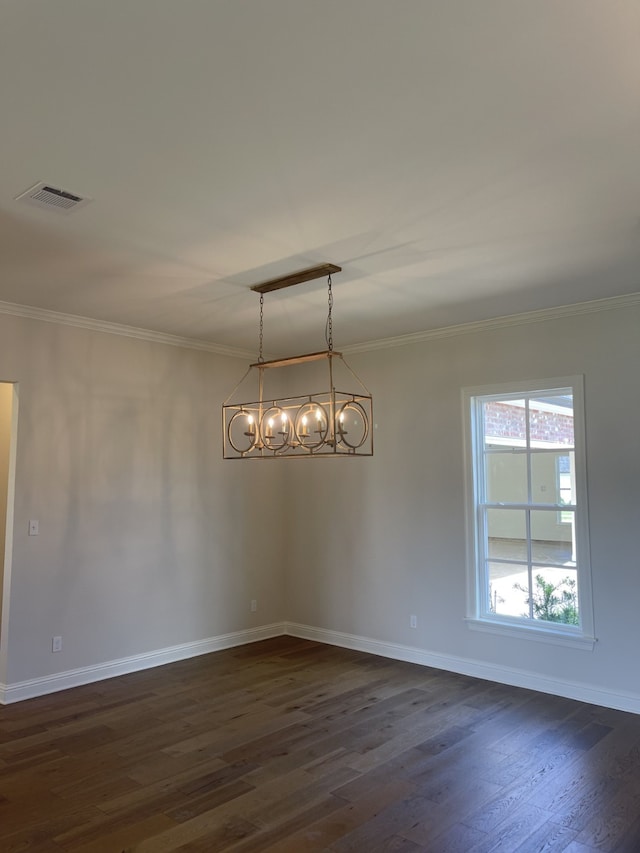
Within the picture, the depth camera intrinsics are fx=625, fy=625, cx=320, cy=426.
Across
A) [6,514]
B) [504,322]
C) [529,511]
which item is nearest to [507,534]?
[529,511]

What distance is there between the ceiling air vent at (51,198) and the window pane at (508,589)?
13.1 feet

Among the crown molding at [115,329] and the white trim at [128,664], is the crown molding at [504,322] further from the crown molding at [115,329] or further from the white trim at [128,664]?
the white trim at [128,664]

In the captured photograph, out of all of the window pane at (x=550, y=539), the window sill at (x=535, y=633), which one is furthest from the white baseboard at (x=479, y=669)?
the window pane at (x=550, y=539)

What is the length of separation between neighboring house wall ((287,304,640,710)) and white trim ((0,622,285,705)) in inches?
22.3

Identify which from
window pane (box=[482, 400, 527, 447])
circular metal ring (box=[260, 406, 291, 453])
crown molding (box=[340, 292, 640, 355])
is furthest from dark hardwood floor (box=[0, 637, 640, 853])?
crown molding (box=[340, 292, 640, 355])

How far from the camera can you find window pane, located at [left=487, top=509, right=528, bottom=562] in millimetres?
4957

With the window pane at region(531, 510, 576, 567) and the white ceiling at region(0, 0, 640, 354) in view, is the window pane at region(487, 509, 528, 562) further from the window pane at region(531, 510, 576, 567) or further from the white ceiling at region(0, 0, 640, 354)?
the white ceiling at region(0, 0, 640, 354)

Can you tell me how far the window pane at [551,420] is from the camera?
15.6ft

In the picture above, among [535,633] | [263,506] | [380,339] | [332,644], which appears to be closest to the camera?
[535,633]

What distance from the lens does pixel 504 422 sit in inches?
201

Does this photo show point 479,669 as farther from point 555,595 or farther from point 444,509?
point 444,509

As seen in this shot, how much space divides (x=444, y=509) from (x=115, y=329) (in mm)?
3154

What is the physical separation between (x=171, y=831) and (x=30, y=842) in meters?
0.60

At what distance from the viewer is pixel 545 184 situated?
2.72m
